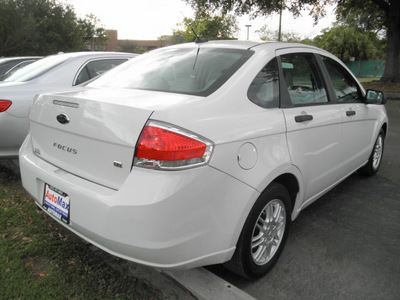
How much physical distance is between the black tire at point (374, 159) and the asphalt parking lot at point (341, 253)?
1.25 ft

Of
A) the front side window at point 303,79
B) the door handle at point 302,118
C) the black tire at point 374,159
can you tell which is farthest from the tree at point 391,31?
the door handle at point 302,118

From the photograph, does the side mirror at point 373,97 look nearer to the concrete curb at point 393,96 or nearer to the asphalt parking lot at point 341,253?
the asphalt parking lot at point 341,253

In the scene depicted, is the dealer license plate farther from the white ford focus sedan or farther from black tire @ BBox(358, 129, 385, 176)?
black tire @ BBox(358, 129, 385, 176)

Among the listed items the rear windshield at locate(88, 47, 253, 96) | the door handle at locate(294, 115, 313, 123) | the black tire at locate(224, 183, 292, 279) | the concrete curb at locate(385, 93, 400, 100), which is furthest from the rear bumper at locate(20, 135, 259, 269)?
the concrete curb at locate(385, 93, 400, 100)

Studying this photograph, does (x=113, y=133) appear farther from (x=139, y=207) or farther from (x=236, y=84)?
(x=236, y=84)

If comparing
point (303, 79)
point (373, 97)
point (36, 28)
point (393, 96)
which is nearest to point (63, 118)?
point (303, 79)

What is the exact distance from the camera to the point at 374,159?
441 cm

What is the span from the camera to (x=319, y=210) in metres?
3.49

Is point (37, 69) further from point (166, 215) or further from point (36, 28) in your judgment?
point (36, 28)

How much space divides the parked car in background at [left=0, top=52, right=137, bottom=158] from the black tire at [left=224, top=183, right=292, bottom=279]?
284 cm

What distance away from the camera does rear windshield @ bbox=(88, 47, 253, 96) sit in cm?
224

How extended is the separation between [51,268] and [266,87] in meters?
1.99

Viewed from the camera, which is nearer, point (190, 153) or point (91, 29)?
point (190, 153)

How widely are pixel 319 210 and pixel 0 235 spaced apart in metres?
3.00
